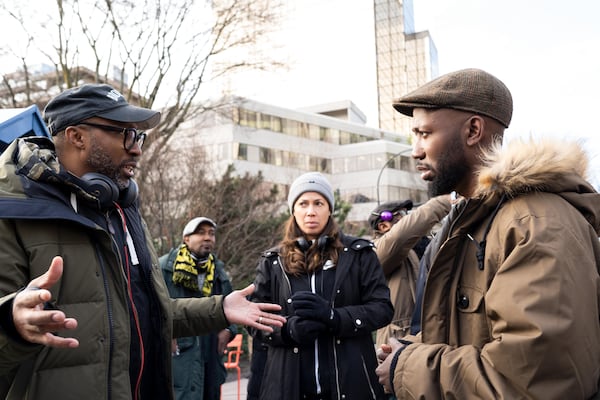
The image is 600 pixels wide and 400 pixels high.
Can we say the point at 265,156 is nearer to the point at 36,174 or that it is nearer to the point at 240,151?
the point at 240,151

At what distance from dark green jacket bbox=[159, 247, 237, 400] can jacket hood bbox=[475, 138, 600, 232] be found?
14.2ft

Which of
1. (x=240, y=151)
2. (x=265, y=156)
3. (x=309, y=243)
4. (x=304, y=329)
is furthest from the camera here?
(x=265, y=156)

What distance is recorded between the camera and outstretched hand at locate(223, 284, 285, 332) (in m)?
2.99

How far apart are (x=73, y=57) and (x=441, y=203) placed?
12261mm

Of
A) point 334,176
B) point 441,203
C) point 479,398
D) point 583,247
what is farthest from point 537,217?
point 334,176

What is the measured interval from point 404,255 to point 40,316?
3.90 m

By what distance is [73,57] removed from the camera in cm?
1408

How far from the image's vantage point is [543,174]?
75.2 inches

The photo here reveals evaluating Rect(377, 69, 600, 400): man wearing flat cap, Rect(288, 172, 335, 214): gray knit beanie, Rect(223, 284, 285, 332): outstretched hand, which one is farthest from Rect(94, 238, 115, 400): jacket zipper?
Rect(288, 172, 335, 214): gray knit beanie

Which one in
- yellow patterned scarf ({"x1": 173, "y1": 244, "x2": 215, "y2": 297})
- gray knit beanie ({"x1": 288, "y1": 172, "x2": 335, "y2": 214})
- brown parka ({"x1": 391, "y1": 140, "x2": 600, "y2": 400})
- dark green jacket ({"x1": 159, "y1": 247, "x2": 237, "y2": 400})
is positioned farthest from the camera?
yellow patterned scarf ({"x1": 173, "y1": 244, "x2": 215, "y2": 297})

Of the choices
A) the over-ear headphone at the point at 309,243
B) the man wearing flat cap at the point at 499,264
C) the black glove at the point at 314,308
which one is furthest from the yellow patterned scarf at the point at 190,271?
the man wearing flat cap at the point at 499,264

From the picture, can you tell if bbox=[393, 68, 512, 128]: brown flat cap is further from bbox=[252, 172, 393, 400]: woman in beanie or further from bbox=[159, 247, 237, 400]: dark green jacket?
bbox=[159, 247, 237, 400]: dark green jacket

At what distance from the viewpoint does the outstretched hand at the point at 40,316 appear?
178 centimetres

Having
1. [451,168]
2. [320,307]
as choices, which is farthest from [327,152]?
[451,168]
